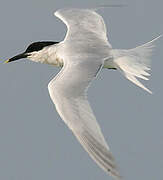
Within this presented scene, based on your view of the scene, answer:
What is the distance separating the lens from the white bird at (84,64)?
7.10 m

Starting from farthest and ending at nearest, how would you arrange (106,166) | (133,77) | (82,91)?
1. (133,77)
2. (82,91)
3. (106,166)

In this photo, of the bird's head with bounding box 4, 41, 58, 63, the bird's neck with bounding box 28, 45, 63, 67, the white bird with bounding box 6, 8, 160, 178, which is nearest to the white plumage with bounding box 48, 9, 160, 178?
the white bird with bounding box 6, 8, 160, 178

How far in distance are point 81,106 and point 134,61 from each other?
75.3 inches

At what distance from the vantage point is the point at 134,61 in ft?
30.1

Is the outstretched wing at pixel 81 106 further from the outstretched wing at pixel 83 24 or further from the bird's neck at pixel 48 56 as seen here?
the outstretched wing at pixel 83 24

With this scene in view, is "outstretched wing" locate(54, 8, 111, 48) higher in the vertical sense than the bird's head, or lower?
higher

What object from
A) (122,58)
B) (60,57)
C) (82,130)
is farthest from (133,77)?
(82,130)

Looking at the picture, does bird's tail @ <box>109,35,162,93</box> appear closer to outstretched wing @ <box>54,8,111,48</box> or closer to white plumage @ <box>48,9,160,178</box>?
white plumage @ <box>48,9,160,178</box>

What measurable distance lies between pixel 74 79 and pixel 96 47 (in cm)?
153

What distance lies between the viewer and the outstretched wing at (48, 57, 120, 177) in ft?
22.8

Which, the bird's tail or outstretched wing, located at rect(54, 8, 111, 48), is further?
outstretched wing, located at rect(54, 8, 111, 48)

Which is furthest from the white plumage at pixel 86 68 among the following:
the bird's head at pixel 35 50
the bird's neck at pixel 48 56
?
the bird's head at pixel 35 50

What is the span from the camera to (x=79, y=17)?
423 inches

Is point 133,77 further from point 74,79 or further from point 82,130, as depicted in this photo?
point 82,130
